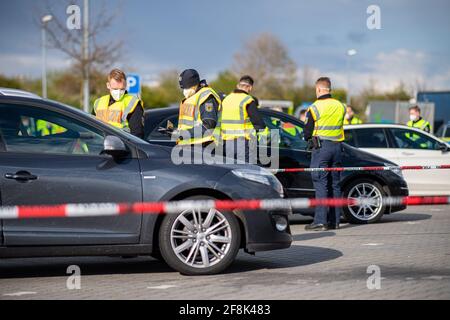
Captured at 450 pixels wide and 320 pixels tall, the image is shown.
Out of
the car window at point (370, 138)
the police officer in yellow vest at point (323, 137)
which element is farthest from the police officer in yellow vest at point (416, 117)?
the police officer in yellow vest at point (323, 137)

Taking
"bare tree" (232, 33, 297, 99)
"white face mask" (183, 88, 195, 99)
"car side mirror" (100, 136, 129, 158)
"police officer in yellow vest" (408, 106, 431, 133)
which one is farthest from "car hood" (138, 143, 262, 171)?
"bare tree" (232, 33, 297, 99)

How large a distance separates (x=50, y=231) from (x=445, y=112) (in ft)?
125

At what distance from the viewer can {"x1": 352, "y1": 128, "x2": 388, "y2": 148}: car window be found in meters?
15.4

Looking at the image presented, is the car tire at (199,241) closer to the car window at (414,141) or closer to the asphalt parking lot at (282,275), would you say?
the asphalt parking lot at (282,275)

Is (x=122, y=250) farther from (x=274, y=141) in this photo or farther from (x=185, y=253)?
(x=274, y=141)

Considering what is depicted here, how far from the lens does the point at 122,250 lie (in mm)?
7477

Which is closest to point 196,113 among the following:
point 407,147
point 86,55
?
point 407,147

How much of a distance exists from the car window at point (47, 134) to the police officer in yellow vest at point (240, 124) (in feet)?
12.2

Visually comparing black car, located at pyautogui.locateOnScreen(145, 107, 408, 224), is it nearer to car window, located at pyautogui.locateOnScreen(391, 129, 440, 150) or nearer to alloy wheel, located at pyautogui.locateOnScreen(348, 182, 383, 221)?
alloy wheel, located at pyautogui.locateOnScreen(348, 182, 383, 221)

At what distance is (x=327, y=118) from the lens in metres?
11.7
